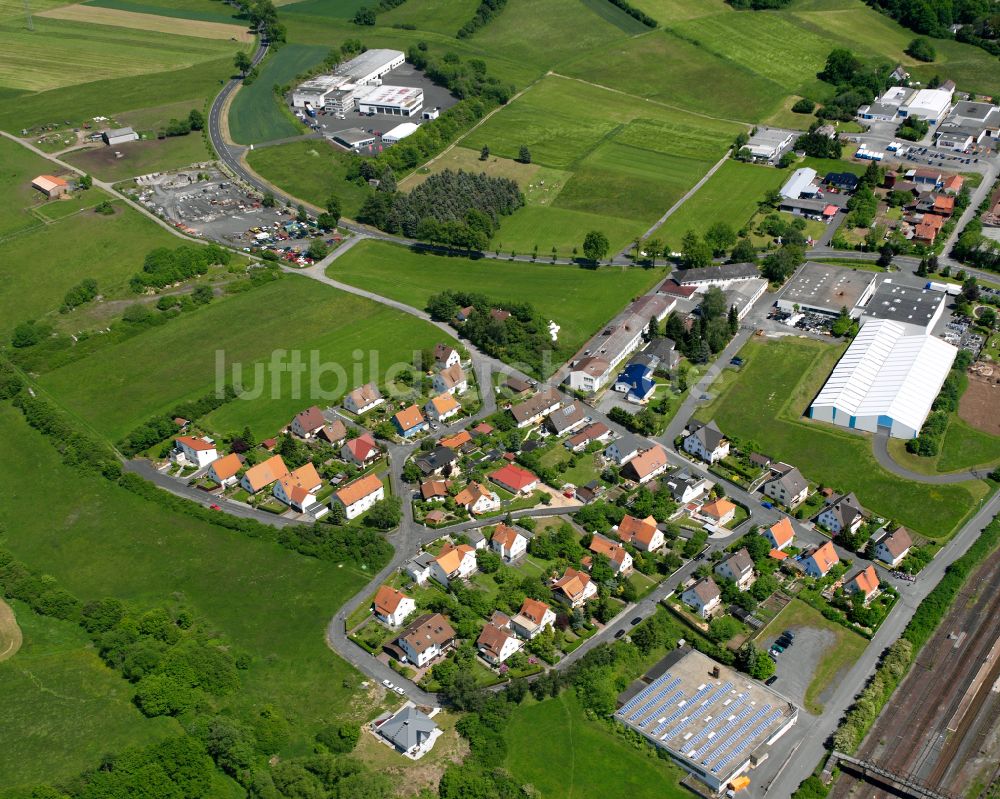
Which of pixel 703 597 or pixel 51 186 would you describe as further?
pixel 51 186

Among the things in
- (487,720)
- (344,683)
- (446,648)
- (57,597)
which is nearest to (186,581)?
(57,597)

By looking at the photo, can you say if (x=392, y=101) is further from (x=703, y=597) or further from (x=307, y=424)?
(x=703, y=597)

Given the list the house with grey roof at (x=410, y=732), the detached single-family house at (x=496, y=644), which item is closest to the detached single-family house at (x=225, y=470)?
the detached single-family house at (x=496, y=644)

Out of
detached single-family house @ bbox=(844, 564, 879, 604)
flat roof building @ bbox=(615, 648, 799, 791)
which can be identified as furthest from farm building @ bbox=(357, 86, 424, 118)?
Result: flat roof building @ bbox=(615, 648, 799, 791)

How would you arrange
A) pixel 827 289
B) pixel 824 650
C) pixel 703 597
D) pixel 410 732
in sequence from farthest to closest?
pixel 827 289
pixel 703 597
pixel 824 650
pixel 410 732

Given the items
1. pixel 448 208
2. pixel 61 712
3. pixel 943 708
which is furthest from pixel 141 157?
pixel 943 708

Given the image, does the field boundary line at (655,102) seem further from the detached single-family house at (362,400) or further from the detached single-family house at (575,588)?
the detached single-family house at (575,588)
